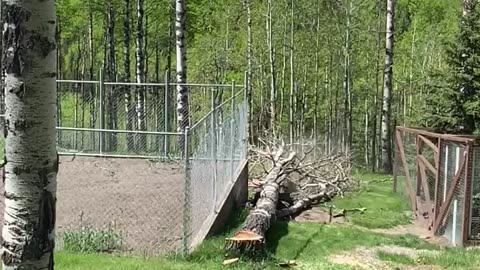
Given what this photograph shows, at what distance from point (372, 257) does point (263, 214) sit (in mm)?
1620

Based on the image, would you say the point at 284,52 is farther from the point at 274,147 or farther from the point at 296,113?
the point at 274,147

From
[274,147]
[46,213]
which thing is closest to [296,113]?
[274,147]

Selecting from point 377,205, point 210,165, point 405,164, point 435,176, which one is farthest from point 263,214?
point 405,164

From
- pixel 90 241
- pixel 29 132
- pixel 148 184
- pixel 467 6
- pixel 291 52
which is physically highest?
pixel 291 52

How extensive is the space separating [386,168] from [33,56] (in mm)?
18116

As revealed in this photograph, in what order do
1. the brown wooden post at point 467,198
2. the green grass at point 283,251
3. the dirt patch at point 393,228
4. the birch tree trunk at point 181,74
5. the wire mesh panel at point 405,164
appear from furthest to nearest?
the birch tree trunk at point 181,74 < the wire mesh panel at point 405,164 < the dirt patch at point 393,228 < the brown wooden post at point 467,198 < the green grass at point 283,251

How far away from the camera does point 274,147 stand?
14133mm

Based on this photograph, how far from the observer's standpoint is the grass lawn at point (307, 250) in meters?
6.54

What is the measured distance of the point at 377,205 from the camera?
12.5 m

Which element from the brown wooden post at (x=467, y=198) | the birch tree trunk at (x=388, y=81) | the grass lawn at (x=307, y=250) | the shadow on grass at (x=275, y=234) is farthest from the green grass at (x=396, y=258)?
the birch tree trunk at (x=388, y=81)

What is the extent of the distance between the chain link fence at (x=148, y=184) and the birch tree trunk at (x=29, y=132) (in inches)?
166


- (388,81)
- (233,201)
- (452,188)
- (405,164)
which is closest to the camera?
(452,188)

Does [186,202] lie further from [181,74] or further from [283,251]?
[181,74]

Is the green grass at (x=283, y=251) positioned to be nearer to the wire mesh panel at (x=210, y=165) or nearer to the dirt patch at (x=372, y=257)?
the dirt patch at (x=372, y=257)
